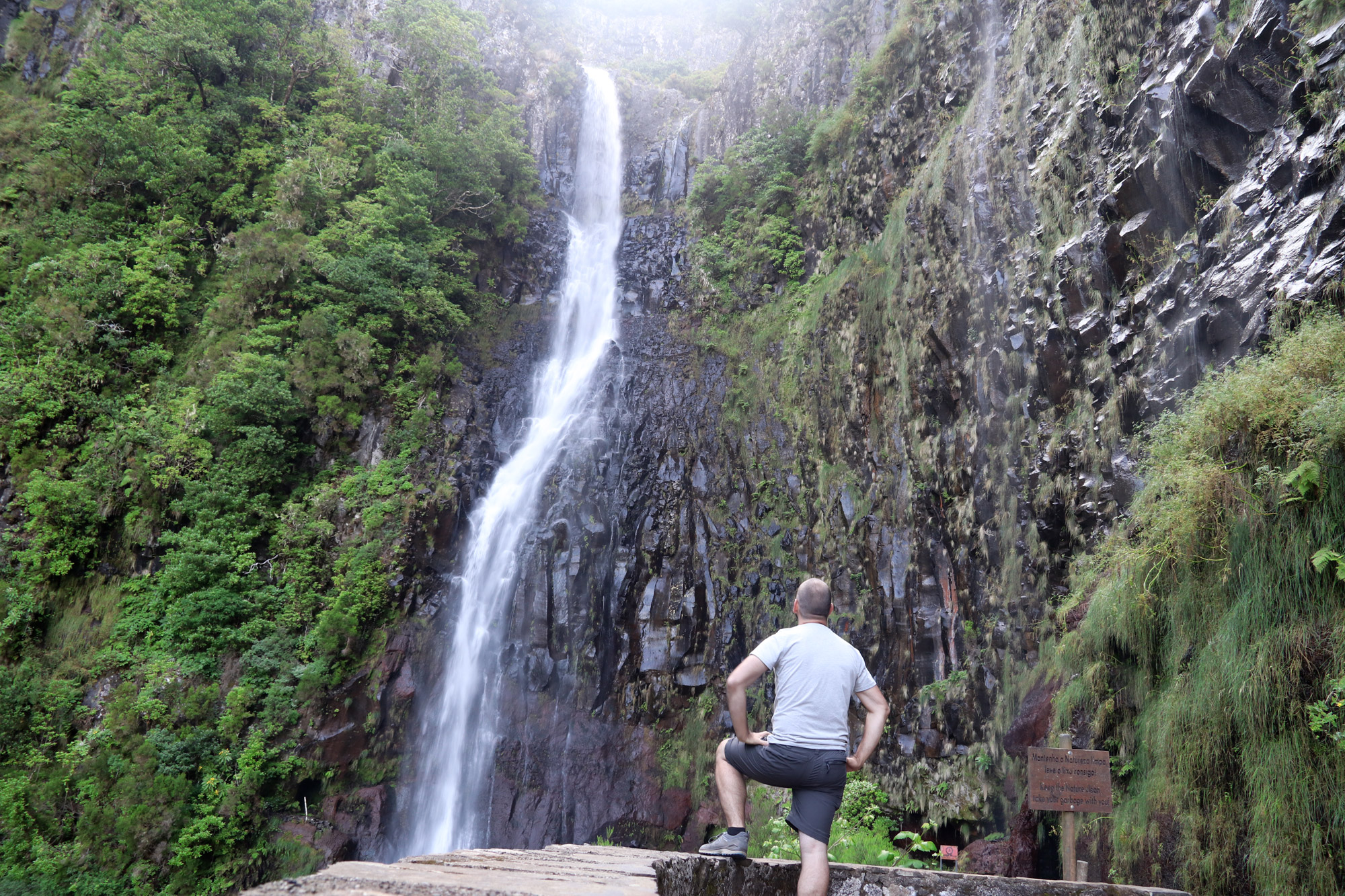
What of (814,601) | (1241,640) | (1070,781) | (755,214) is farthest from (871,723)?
(755,214)

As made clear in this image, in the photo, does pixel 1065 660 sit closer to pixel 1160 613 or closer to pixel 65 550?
pixel 1160 613

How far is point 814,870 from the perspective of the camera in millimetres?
2777

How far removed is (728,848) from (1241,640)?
132 inches

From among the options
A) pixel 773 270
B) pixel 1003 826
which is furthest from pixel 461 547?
pixel 1003 826

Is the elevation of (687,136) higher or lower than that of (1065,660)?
higher

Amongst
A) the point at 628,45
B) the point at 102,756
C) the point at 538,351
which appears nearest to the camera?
the point at 102,756

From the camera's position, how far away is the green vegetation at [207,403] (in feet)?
32.9

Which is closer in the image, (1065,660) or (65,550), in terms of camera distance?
(1065,660)

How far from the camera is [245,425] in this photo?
13.0 meters

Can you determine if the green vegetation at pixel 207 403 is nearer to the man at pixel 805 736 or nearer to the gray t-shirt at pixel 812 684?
the man at pixel 805 736

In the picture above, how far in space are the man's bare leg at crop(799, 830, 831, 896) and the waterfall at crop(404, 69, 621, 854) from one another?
9528 millimetres

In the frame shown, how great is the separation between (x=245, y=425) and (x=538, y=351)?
6.29 meters

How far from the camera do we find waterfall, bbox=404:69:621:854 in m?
11.0

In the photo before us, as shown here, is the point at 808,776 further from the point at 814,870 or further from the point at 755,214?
the point at 755,214
